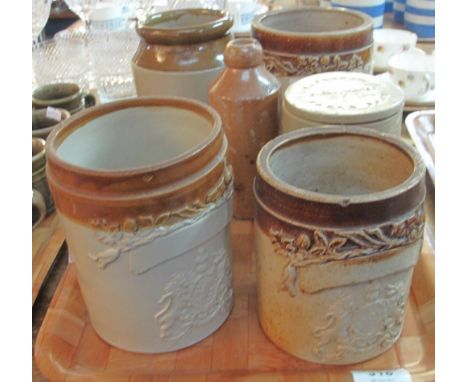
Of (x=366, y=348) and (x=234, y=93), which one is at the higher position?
(x=234, y=93)

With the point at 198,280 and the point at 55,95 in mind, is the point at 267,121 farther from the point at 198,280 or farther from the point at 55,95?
the point at 55,95

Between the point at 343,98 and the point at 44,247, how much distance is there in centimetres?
38

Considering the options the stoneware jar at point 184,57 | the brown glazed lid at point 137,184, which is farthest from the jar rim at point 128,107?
the stoneware jar at point 184,57

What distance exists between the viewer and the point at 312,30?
73 centimetres

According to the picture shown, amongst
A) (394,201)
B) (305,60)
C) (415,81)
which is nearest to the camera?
(394,201)

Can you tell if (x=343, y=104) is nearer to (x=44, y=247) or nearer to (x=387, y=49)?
(x=44, y=247)

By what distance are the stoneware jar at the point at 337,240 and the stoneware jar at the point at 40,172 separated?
13.5 inches

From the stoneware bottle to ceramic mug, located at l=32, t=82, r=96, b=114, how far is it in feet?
1.27

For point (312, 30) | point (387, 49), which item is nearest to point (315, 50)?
point (312, 30)

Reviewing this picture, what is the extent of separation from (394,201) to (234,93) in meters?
0.23

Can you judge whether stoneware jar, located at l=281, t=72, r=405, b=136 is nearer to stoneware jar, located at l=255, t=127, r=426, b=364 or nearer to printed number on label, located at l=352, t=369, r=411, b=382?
stoneware jar, located at l=255, t=127, r=426, b=364

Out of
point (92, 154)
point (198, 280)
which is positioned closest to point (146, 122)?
point (92, 154)

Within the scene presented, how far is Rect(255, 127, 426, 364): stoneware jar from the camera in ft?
1.26

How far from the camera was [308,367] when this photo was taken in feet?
1.48
